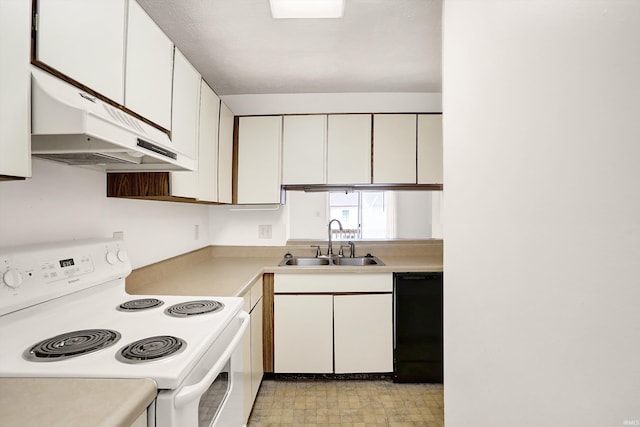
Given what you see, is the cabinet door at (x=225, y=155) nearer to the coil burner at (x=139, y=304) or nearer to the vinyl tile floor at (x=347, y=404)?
the coil burner at (x=139, y=304)

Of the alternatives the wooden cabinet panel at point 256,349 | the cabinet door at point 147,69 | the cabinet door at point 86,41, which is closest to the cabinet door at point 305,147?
the wooden cabinet panel at point 256,349

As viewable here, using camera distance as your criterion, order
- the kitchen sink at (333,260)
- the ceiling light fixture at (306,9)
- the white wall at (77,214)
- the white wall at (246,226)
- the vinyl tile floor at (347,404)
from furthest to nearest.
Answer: the white wall at (246,226) → the kitchen sink at (333,260) → the vinyl tile floor at (347,404) → the ceiling light fixture at (306,9) → the white wall at (77,214)

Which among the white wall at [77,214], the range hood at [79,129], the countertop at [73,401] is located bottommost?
the countertop at [73,401]

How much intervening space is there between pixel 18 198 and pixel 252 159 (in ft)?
5.30

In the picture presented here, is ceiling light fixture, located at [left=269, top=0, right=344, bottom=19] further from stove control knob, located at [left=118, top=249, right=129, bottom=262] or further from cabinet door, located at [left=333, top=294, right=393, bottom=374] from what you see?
cabinet door, located at [left=333, top=294, right=393, bottom=374]

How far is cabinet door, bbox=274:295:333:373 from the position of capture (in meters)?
2.29

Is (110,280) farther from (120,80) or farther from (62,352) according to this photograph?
(120,80)

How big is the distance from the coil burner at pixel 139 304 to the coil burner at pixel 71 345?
0.23 metres

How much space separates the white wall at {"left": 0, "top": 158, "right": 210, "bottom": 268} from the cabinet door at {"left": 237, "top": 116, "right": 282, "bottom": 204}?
0.60m

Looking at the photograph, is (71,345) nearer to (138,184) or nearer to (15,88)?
(15,88)

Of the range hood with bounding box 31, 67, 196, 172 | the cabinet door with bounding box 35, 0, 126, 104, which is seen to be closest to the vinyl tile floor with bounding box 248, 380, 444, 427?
the range hood with bounding box 31, 67, 196, 172

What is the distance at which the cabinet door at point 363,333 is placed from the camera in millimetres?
2291

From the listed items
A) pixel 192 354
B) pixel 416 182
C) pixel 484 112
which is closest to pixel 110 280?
pixel 192 354

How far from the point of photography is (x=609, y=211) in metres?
0.45
